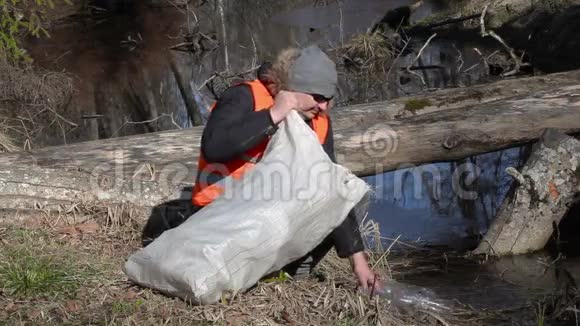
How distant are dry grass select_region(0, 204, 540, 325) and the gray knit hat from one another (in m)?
1.00

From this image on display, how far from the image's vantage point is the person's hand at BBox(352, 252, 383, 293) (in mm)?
4379

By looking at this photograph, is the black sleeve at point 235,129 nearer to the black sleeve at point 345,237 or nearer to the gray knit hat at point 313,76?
the gray knit hat at point 313,76

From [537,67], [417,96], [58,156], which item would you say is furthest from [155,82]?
[58,156]

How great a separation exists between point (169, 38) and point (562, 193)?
1534 cm

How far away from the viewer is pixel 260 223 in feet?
13.2

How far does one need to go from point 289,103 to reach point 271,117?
0.38 ft

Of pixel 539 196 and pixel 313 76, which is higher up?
pixel 313 76

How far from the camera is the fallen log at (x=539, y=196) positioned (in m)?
6.69

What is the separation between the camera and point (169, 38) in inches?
822

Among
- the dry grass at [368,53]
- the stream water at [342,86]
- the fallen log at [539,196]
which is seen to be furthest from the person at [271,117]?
the dry grass at [368,53]

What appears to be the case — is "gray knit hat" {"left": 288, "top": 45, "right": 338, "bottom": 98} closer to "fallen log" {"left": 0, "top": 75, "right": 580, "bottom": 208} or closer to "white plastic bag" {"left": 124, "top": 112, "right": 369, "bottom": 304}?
"white plastic bag" {"left": 124, "top": 112, "right": 369, "bottom": 304}

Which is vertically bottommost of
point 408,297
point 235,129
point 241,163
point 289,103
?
point 408,297

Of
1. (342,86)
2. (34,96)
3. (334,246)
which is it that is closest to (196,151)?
(334,246)

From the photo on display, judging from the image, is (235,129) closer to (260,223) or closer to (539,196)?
(260,223)
